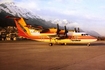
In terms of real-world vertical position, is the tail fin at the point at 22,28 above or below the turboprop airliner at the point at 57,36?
above

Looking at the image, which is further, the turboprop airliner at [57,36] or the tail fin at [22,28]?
the tail fin at [22,28]

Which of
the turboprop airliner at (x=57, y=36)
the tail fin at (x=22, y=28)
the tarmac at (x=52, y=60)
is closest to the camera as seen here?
the tarmac at (x=52, y=60)

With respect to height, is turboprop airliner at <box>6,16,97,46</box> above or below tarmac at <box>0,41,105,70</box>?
above

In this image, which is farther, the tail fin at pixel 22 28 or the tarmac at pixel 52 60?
Answer: the tail fin at pixel 22 28

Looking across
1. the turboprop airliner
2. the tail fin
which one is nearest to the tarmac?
the turboprop airliner

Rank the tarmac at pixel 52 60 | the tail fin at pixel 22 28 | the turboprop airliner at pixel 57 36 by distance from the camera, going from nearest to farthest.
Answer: the tarmac at pixel 52 60, the turboprop airliner at pixel 57 36, the tail fin at pixel 22 28

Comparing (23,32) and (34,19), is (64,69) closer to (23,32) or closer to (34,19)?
(23,32)

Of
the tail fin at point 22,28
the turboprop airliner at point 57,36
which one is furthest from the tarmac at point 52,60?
the tail fin at point 22,28

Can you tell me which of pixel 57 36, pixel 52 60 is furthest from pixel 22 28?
pixel 52 60

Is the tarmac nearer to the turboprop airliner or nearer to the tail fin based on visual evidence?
the turboprop airliner

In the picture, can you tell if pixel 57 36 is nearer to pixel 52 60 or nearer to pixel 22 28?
pixel 22 28

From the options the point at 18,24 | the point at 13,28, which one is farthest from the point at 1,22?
the point at 18,24

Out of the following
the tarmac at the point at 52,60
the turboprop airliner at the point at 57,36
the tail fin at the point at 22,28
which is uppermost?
the tail fin at the point at 22,28

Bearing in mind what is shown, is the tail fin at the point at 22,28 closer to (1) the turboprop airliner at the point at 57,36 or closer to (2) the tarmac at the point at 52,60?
(1) the turboprop airliner at the point at 57,36
